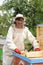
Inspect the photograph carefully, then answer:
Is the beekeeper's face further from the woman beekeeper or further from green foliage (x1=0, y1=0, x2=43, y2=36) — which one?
green foliage (x1=0, y1=0, x2=43, y2=36)

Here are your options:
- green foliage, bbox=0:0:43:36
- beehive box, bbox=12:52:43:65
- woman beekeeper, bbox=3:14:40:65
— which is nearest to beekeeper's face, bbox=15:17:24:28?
woman beekeeper, bbox=3:14:40:65

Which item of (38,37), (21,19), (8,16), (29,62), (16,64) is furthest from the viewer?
(8,16)

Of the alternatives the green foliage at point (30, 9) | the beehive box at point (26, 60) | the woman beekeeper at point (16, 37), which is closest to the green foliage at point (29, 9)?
the green foliage at point (30, 9)

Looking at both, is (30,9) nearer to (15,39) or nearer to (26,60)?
(15,39)

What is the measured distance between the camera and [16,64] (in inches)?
174

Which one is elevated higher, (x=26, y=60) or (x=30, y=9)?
(x=26, y=60)

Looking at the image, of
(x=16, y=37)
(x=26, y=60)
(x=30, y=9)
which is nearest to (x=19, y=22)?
(x=16, y=37)

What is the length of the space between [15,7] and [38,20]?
0.99 meters

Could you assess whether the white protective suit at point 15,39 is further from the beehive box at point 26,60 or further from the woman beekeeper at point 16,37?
the beehive box at point 26,60

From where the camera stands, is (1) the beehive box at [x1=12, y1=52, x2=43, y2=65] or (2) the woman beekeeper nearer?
→ (1) the beehive box at [x1=12, y1=52, x2=43, y2=65]

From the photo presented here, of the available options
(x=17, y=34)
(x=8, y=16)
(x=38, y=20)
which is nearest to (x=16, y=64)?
(x=17, y=34)

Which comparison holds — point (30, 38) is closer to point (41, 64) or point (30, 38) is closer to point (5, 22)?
point (41, 64)

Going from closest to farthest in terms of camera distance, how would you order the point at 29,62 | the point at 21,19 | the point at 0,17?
the point at 29,62, the point at 21,19, the point at 0,17

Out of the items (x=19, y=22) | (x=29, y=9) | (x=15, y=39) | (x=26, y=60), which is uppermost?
(x=19, y=22)
